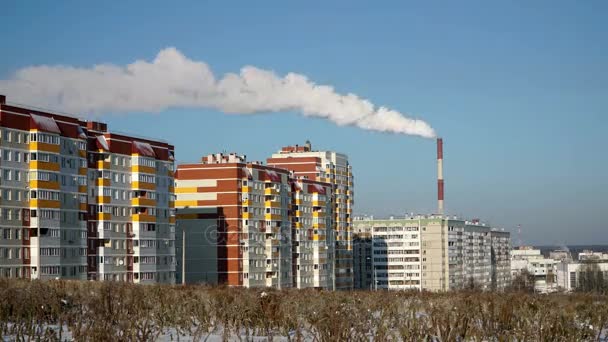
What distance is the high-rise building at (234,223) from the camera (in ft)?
365

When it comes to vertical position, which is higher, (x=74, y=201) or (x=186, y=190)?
(x=186, y=190)

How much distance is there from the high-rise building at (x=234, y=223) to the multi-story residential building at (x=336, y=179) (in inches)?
1119

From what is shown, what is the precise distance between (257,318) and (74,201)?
62381 mm

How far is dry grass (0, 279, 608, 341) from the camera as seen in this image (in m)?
17.0

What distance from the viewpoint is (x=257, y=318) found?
21.1m

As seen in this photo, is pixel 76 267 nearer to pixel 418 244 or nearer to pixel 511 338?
pixel 511 338

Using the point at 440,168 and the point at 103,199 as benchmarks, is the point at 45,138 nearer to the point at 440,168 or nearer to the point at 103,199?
the point at 103,199

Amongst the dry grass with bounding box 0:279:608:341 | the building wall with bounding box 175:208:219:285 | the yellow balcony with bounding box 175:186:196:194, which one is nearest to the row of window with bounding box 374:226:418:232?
the yellow balcony with bounding box 175:186:196:194

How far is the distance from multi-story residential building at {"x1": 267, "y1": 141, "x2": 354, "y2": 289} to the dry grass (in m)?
125

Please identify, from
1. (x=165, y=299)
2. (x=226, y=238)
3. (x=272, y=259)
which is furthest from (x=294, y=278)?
(x=165, y=299)

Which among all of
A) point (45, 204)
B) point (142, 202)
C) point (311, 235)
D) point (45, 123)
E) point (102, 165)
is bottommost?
point (311, 235)

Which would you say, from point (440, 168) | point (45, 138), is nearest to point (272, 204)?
point (45, 138)

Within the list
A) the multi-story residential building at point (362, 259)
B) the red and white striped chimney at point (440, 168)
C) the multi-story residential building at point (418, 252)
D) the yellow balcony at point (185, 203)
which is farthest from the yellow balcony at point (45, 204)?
the multi-story residential building at point (362, 259)

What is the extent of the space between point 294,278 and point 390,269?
61290 millimetres
